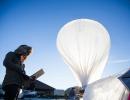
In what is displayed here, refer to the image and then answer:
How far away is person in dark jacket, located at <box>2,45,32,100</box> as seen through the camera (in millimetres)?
5242

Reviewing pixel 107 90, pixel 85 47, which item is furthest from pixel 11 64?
pixel 85 47

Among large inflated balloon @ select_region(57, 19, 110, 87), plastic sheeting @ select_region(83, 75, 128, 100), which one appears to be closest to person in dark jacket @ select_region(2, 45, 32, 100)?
plastic sheeting @ select_region(83, 75, 128, 100)

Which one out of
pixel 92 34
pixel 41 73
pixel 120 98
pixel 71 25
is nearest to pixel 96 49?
pixel 92 34

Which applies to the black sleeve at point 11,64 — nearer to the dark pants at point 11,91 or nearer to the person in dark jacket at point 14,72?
the person in dark jacket at point 14,72

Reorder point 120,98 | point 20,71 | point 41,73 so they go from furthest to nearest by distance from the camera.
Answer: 1. point 41,73
2. point 20,71
3. point 120,98

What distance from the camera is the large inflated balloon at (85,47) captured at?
12453 millimetres

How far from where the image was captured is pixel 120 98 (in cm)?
460

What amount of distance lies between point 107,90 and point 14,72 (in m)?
1.85

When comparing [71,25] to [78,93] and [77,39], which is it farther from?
[78,93]

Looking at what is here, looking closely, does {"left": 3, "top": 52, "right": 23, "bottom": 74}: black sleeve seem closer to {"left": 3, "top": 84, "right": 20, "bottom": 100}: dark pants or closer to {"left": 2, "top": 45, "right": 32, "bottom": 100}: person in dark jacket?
{"left": 2, "top": 45, "right": 32, "bottom": 100}: person in dark jacket

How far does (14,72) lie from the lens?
5.34 m

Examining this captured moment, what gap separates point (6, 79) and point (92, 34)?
8.47 metres

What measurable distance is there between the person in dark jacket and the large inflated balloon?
274 inches

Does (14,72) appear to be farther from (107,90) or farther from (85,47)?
(85,47)
